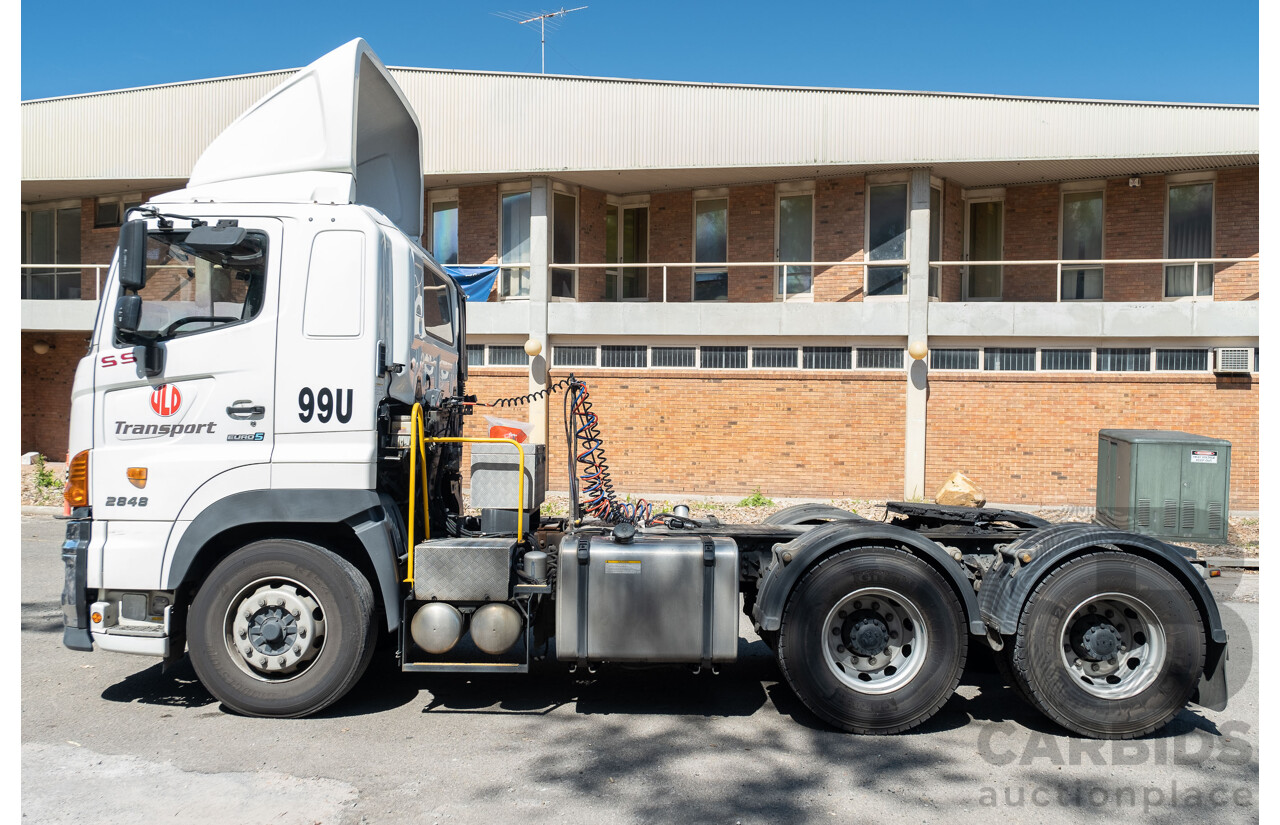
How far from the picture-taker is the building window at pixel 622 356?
18.6 meters

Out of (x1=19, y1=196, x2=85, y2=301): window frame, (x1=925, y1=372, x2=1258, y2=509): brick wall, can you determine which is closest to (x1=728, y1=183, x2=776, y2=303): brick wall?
(x1=925, y1=372, x2=1258, y2=509): brick wall

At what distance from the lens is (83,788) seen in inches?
173

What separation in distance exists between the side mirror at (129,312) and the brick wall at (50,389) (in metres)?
21.0

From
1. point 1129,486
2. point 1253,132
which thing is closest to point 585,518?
point 1129,486

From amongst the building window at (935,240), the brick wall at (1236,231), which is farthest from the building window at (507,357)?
the brick wall at (1236,231)

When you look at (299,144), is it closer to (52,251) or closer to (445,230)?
(445,230)

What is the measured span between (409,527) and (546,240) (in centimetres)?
1421

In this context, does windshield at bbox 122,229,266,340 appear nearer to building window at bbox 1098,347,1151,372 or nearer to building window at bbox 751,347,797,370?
building window at bbox 751,347,797,370

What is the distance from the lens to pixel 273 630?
17.4 feet

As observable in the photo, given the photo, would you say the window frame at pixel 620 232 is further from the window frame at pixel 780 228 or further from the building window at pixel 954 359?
the building window at pixel 954 359

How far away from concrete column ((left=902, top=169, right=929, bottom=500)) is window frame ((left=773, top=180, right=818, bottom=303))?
225 centimetres

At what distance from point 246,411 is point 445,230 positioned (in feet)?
52.2

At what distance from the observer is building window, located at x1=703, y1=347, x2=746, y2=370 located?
18250 mm

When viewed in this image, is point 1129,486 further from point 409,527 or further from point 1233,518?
point 409,527
